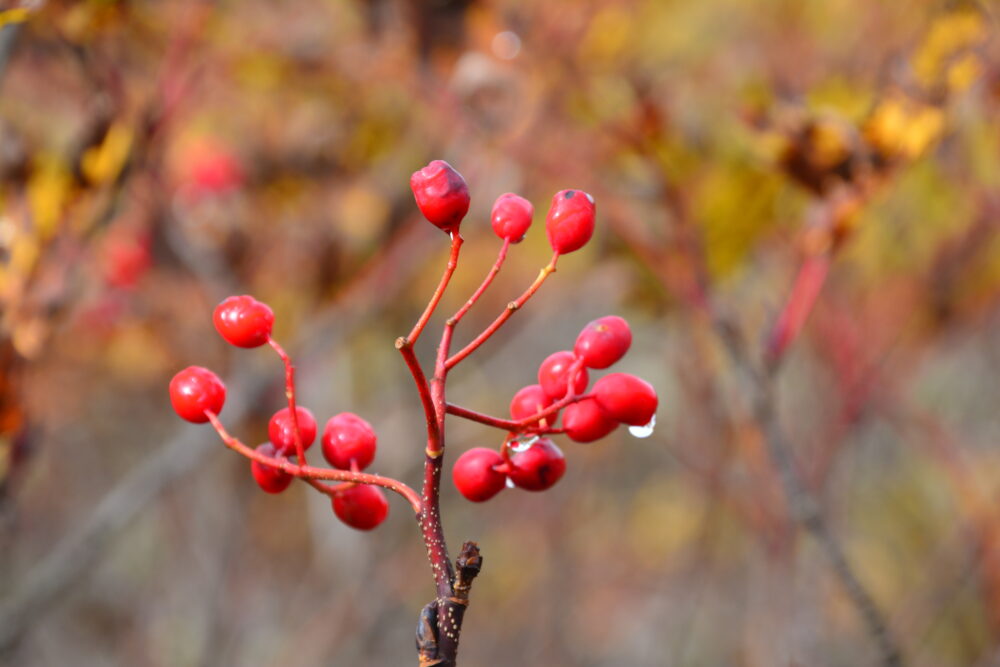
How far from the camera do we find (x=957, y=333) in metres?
2.16

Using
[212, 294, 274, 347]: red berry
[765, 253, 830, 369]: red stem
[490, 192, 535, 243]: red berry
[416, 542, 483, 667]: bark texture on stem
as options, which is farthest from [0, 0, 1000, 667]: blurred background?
[416, 542, 483, 667]: bark texture on stem

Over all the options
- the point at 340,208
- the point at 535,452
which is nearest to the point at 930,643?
the point at 340,208

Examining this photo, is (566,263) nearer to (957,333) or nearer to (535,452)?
(957,333)

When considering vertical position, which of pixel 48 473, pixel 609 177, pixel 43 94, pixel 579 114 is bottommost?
pixel 609 177

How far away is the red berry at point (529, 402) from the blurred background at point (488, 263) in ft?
1.53

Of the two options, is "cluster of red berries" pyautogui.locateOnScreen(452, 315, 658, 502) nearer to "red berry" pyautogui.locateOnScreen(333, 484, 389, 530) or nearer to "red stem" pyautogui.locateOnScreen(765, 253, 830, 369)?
"red berry" pyautogui.locateOnScreen(333, 484, 389, 530)

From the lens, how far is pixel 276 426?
0.57 metres

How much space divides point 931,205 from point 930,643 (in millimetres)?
2324

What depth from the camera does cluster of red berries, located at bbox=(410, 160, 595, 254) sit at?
51cm

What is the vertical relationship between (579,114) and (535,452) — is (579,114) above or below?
above

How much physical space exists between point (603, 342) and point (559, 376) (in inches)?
1.4

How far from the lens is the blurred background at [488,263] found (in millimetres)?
1114

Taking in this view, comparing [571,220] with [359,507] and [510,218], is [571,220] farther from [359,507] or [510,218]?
[359,507]

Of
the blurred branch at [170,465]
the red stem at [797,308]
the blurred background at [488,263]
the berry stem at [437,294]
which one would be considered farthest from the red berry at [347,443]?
the blurred branch at [170,465]
